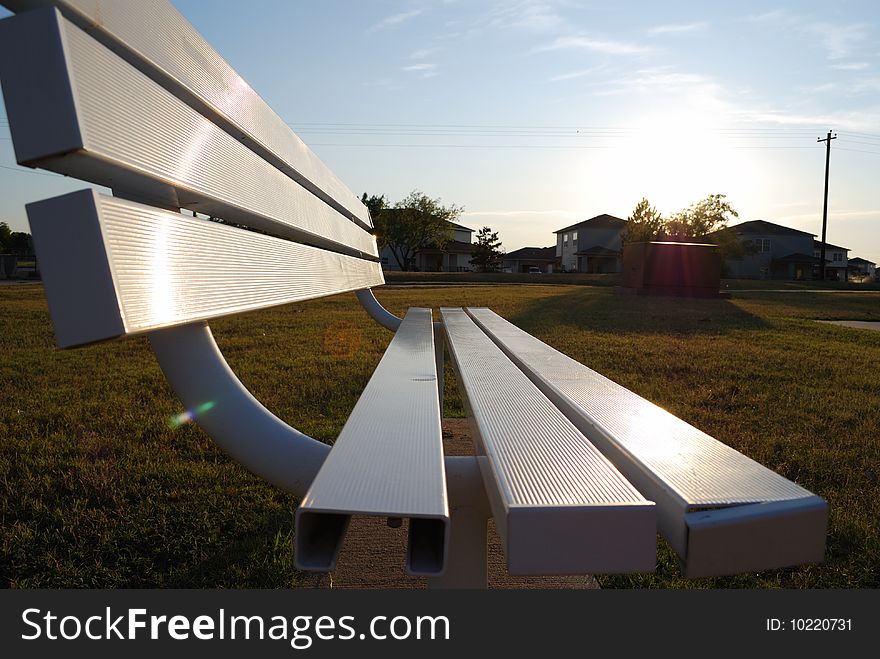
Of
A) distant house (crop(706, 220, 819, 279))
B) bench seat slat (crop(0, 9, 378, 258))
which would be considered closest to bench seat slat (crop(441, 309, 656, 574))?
bench seat slat (crop(0, 9, 378, 258))

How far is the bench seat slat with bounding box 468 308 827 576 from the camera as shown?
2.40 feet

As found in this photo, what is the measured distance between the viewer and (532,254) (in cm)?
7944

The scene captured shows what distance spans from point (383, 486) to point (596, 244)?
67.1m

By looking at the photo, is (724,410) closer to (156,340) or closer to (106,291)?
(156,340)

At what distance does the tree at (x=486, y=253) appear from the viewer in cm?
6325

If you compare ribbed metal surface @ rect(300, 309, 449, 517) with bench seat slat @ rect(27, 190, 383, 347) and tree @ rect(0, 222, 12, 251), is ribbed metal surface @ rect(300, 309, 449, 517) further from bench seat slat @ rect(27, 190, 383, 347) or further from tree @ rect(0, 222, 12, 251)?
tree @ rect(0, 222, 12, 251)

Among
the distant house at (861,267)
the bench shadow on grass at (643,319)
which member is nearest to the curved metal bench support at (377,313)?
the bench shadow on grass at (643,319)

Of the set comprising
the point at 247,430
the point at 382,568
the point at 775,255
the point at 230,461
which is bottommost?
the point at 382,568

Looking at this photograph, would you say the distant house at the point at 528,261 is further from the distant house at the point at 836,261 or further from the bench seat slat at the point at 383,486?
the bench seat slat at the point at 383,486

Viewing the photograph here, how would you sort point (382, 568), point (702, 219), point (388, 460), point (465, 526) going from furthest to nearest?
1. point (702, 219)
2. point (382, 568)
3. point (465, 526)
4. point (388, 460)

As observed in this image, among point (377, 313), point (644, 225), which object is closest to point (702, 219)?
point (644, 225)

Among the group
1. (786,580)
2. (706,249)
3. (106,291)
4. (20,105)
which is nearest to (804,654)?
(786,580)

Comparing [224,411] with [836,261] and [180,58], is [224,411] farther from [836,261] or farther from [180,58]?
[836,261]

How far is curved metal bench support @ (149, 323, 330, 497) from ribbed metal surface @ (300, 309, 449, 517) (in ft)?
0.47
